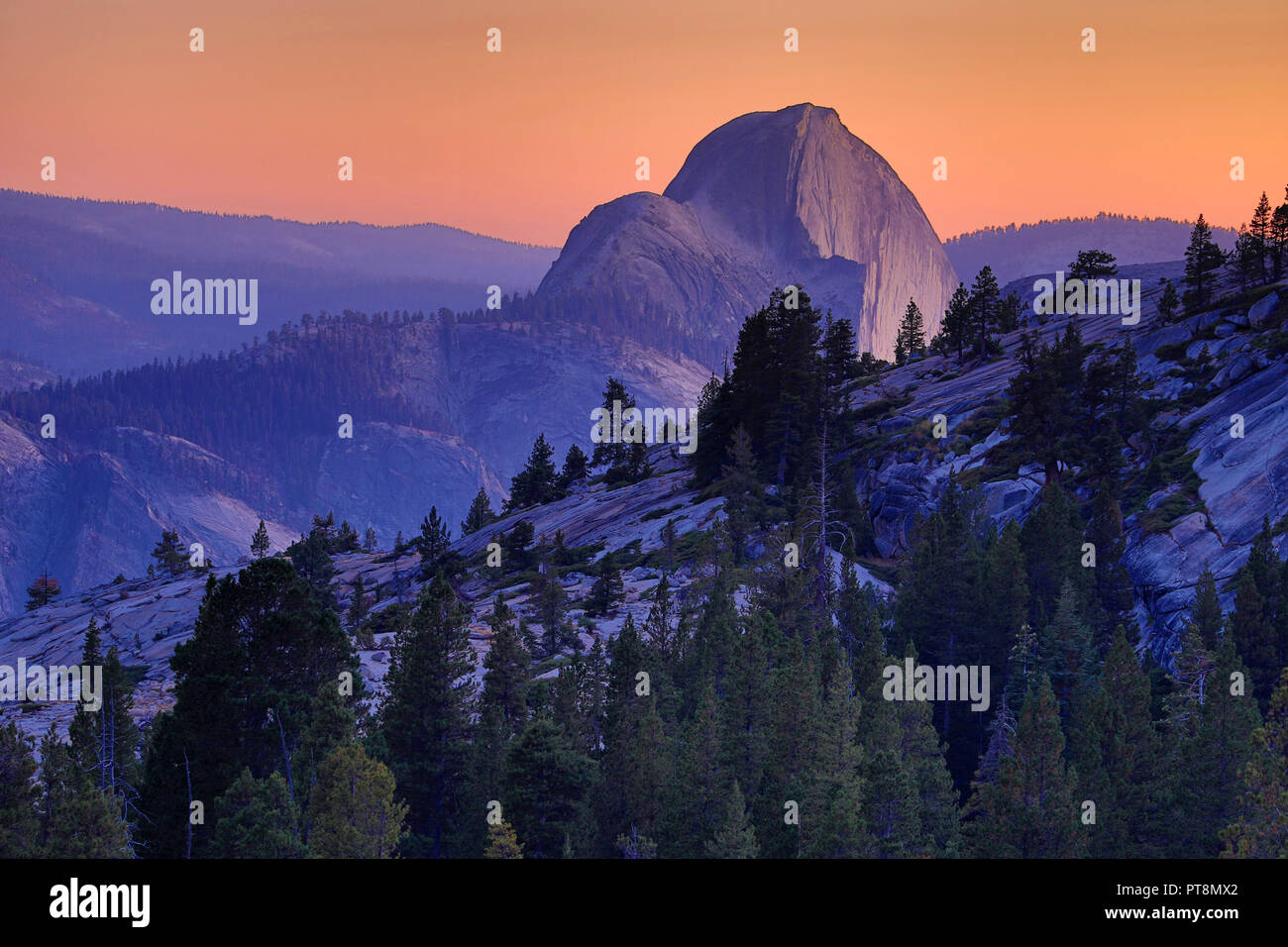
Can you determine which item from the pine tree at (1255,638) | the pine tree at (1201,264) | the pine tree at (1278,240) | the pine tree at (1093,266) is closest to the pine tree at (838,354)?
the pine tree at (1093,266)

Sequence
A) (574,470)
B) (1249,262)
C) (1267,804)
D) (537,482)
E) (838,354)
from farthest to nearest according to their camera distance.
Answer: (574,470) < (537,482) < (838,354) < (1249,262) < (1267,804)

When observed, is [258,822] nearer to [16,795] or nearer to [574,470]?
[16,795]

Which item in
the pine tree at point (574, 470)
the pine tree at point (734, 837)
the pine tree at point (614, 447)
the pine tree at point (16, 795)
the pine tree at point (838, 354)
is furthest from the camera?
the pine tree at point (574, 470)

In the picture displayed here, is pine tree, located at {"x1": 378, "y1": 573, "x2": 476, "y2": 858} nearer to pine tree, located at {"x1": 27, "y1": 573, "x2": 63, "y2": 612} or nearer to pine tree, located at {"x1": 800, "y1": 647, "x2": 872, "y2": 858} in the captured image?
pine tree, located at {"x1": 800, "y1": 647, "x2": 872, "y2": 858}

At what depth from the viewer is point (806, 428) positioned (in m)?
90.8

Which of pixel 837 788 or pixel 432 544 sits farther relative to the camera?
pixel 432 544

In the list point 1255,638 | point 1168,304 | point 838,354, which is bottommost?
point 1255,638

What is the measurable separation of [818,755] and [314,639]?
19457mm

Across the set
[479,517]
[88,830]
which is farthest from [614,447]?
[88,830]

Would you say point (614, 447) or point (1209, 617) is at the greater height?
point (614, 447)

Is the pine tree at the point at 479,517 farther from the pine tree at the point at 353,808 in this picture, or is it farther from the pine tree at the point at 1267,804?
the pine tree at the point at 1267,804

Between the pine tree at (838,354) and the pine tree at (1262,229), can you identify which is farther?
the pine tree at (838,354)
